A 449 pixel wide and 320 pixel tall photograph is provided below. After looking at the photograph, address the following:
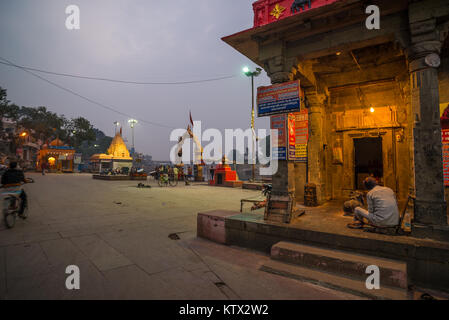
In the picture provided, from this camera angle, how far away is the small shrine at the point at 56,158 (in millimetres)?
41375

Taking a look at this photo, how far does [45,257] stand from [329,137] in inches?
380

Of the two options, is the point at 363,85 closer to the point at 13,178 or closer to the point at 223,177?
the point at 13,178

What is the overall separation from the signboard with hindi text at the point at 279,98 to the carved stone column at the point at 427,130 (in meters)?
2.27

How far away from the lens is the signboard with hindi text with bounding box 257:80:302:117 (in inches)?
228

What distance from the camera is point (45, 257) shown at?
14.4 feet

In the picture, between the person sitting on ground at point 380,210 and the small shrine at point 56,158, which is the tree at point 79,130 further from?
the person sitting on ground at point 380,210

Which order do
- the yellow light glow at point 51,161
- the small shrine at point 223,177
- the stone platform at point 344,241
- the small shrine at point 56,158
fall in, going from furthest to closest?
the small shrine at point 56,158
the yellow light glow at point 51,161
the small shrine at point 223,177
the stone platform at point 344,241

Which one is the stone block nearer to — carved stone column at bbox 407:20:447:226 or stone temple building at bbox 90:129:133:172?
carved stone column at bbox 407:20:447:226

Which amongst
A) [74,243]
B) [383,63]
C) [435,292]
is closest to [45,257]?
[74,243]

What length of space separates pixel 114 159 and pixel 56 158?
9.73 m

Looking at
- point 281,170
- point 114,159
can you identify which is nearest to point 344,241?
point 281,170

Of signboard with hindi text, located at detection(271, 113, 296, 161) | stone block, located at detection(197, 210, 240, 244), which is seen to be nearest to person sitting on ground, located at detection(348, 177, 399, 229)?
signboard with hindi text, located at detection(271, 113, 296, 161)

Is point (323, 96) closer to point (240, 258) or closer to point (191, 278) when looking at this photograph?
point (240, 258)

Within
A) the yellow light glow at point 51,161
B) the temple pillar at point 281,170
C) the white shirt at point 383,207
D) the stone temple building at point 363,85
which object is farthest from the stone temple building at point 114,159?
the white shirt at point 383,207
